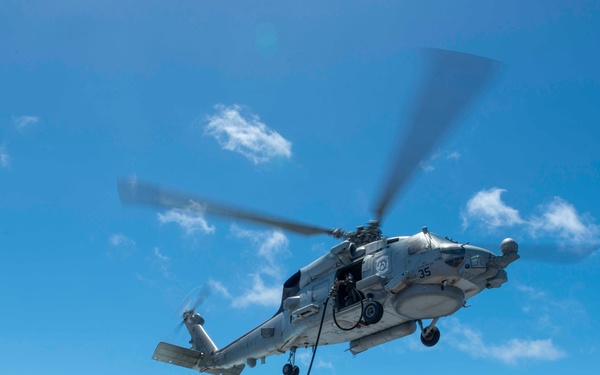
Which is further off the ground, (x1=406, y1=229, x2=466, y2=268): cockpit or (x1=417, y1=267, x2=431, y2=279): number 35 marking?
(x1=406, y1=229, x2=466, y2=268): cockpit

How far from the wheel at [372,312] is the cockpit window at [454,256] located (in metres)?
2.39

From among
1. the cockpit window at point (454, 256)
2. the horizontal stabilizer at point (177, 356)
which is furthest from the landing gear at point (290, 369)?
the cockpit window at point (454, 256)

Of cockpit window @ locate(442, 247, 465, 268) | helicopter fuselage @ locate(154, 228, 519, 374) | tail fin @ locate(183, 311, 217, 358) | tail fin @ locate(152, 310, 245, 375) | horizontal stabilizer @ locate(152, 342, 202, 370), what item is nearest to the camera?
cockpit window @ locate(442, 247, 465, 268)

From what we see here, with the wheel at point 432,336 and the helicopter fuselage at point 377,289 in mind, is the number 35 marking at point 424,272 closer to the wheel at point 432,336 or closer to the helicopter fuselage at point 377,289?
the helicopter fuselage at point 377,289

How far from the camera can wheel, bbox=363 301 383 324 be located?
15766mm

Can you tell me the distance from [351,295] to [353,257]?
129 cm

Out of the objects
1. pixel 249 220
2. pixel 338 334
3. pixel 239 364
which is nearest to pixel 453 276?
pixel 338 334

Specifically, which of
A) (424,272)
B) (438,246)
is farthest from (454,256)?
(424,272)

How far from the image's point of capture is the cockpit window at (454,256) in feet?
49.6

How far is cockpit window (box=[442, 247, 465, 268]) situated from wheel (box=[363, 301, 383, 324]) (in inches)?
94.0

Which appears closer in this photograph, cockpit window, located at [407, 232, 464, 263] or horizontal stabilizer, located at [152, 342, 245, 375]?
cockpit window, located at [407, 232, 464, 263]

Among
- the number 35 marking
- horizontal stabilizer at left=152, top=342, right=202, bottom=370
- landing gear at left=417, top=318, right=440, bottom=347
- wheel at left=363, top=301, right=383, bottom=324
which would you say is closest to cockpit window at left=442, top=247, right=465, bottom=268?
the number 35 marking

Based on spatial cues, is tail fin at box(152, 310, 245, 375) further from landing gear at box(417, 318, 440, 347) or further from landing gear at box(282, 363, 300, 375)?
landing gear at box(417, 318, 440, 347)

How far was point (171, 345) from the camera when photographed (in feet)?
80.0
